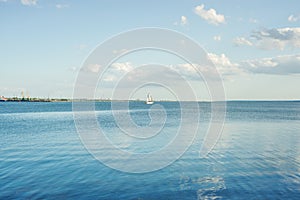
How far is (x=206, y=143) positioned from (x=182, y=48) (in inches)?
603

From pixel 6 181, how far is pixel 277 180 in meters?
21.6

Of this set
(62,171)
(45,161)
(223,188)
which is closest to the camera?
(223,188)

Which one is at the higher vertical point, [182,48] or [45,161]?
[182,48]

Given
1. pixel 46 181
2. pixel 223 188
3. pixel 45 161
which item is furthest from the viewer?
pixel 45 161

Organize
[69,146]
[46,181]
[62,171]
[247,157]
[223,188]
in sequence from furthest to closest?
[69,146] → [247,157] → [62,171] → [46,181] → [223,188]

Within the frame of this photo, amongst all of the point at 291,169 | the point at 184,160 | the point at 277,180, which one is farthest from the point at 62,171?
the point at 291,169

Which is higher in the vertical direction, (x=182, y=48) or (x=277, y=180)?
(x=182, y=48)

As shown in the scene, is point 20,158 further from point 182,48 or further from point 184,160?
point 182,48

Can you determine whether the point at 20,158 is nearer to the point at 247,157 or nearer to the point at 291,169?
the point at 247,157

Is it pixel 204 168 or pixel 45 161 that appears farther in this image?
pixel 45 161

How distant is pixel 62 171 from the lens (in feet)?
74.9

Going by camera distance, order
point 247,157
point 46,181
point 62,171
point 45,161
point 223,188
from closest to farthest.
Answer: point 223,188, point 46,181, point 62,171, point 45,161, point 247,157

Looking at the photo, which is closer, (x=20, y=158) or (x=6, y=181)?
(x=6, y=181)

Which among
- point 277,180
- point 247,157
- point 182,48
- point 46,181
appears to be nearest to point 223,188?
point 277,180
